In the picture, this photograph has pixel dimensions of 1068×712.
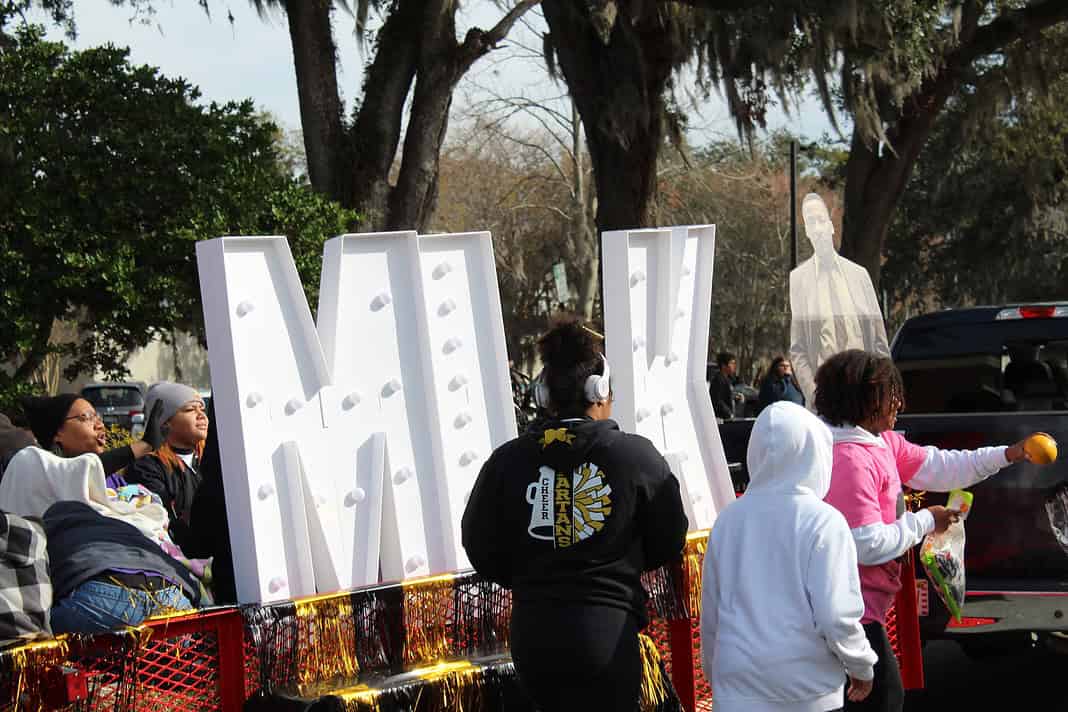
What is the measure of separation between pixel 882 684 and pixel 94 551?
237 centimetres

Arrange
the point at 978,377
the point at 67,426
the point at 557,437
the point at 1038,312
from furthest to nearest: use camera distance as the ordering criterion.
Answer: the point at 978,377 < the point at 1038,312 < the point at 67,426 < the point at 557,437

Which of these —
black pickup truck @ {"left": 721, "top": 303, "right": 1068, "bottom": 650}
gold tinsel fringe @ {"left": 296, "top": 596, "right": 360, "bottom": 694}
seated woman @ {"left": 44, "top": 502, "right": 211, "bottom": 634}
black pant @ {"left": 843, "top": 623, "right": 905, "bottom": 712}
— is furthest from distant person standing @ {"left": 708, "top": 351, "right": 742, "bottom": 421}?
seated woman @ {"left": 44, "top": 502, "right": 211, "bottom": 634}

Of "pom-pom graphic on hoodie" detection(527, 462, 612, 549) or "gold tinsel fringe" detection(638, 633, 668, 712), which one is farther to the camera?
"gold tinsel fringe" detection(638, 633, 668, 712)

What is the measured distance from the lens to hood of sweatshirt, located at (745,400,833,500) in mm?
3623

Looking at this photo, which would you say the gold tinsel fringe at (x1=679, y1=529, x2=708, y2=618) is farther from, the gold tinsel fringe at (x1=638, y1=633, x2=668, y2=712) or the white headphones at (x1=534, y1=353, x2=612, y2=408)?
the white headphones at (x1=534, y1=353, x2=612, y2=408)

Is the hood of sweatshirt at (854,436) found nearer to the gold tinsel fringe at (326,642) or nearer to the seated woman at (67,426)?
the gold tinsel fringe at (326,642)

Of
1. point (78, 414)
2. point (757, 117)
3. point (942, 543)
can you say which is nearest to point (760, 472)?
point (942, 543)

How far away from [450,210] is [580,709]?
36.6 m

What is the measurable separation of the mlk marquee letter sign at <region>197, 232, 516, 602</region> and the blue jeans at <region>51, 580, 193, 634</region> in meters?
0.33

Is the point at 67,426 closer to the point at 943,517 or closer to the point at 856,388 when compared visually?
the point at 856,388

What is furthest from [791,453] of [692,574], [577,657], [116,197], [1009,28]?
[1009,28]

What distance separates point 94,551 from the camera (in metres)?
4.03

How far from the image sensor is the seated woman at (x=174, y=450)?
5.54 m

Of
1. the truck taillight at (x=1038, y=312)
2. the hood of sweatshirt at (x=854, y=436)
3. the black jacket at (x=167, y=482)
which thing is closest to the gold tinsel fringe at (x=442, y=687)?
the hood of sweatshirt at (x=854, y=436)
